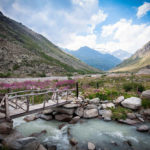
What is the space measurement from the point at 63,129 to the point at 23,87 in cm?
1218

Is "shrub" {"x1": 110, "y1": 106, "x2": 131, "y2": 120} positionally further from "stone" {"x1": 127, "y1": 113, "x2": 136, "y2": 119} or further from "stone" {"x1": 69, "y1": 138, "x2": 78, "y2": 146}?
"stone" {"x1": 69, "y1": 138, "x2": 78, "y2": 146}

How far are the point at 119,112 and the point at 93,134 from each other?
446 cm

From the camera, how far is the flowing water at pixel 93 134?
25.6 ft

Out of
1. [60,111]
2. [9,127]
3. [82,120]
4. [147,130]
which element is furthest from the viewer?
[60,111]

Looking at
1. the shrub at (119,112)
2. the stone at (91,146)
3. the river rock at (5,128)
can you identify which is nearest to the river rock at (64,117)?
the stone at (91,146)

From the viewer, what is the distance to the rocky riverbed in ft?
24.3

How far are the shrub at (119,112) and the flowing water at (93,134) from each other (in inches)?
32.6

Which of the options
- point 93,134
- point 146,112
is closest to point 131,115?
point 146,112

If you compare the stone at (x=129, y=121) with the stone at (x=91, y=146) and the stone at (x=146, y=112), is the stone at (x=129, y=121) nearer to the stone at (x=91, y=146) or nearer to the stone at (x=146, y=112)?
the stone at (x=146, y=112)

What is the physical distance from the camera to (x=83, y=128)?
10.2 metres

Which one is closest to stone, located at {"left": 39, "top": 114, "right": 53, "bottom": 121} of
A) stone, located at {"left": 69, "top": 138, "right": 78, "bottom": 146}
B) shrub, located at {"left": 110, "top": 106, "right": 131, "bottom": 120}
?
stone, located at {"left": 69, "top": 138, "right": 78, "bottom": 146}

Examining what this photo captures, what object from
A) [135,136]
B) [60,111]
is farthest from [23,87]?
[135,136]

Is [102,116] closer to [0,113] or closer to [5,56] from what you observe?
[0,113]

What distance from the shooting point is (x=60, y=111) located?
12555mm
